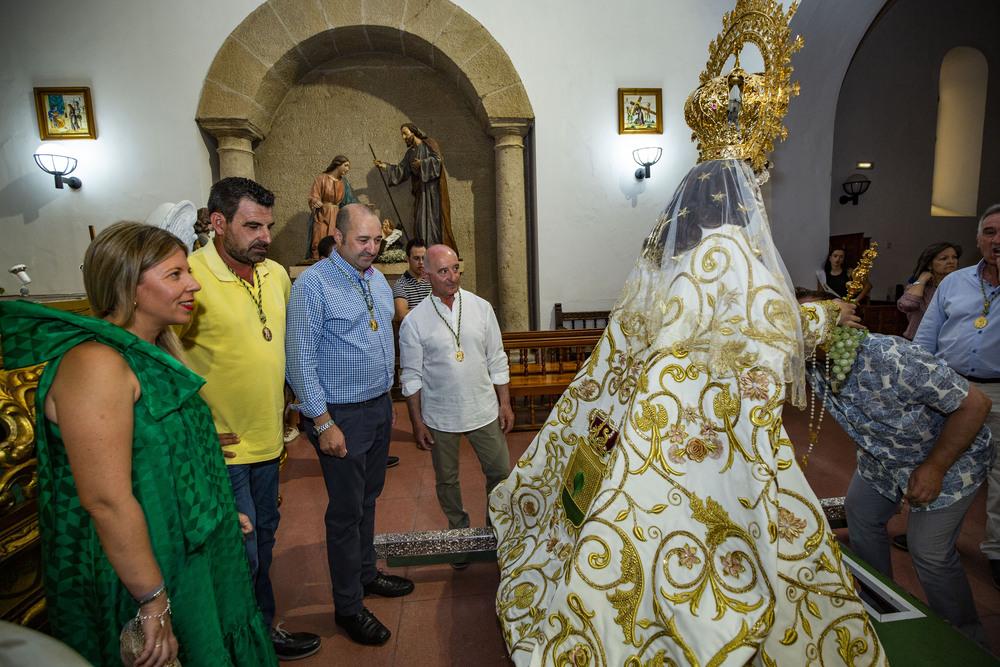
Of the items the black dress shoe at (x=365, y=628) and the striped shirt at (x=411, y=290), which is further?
the striped shirt at (x=411, y=290)

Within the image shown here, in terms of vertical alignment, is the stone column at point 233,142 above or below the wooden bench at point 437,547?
above

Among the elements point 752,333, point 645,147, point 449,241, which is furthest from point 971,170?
point 752,333

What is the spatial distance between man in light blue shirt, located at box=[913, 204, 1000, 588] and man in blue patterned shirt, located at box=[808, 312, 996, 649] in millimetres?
877

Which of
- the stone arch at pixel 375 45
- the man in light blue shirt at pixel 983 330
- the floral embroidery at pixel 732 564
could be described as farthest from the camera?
the stone arch at pixel 375 45

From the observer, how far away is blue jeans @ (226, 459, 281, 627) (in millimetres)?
1851

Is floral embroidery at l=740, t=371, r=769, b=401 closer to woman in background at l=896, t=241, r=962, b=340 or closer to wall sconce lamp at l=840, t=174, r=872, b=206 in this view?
woman in background at l=896, t=241, r=962, b=340

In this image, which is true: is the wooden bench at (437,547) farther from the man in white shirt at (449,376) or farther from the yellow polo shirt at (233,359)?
the yellow polo shirt at (233,359)

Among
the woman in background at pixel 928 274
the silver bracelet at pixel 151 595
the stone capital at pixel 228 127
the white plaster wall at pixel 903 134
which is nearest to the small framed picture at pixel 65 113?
the stone capital at pixel 228 127

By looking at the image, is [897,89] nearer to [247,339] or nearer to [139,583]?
[247,339]

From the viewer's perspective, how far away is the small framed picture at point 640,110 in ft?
20.7

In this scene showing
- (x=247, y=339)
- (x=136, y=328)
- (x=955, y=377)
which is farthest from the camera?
(x=247, y=339)

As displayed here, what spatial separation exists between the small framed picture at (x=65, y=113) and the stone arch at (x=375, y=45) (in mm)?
1251

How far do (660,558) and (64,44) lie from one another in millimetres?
8173

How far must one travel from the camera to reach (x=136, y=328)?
4.24 ft
